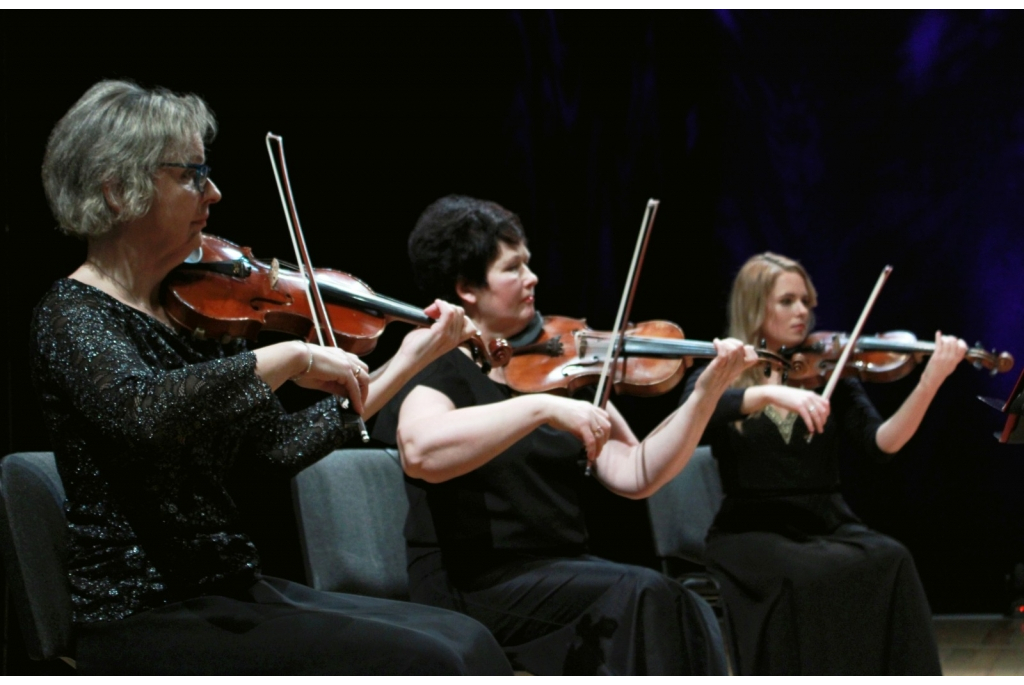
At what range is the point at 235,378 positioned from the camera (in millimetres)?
1301

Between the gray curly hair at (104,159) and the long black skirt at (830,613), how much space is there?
5.51 ft

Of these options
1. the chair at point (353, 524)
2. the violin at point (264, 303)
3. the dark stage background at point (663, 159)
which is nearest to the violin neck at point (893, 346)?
the dark stage background at point (663, 159)

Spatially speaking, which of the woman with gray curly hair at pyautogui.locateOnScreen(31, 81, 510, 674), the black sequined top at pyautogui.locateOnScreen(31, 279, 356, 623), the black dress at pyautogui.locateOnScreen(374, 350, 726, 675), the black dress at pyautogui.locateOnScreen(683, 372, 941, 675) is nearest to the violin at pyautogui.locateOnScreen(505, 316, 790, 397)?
the black dress at pyautogui.locateOnScreen(374, 350, 726, 675)

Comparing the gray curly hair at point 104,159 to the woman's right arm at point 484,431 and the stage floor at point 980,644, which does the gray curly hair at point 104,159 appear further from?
the stage floor at point 980,644

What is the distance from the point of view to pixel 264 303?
172 cm

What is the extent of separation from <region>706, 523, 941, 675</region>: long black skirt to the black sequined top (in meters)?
1.36

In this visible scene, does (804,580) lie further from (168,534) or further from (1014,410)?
(168,534)

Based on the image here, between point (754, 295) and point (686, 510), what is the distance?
26.1 inches

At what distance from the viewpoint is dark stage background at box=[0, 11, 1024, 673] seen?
259cm

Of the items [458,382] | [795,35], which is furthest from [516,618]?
[795,35]

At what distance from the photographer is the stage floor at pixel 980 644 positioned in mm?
2875

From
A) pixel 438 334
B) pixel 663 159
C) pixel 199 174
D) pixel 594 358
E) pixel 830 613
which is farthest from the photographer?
pixel 663 159

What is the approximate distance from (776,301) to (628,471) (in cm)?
102

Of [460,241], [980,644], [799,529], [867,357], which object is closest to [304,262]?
[460,241]
